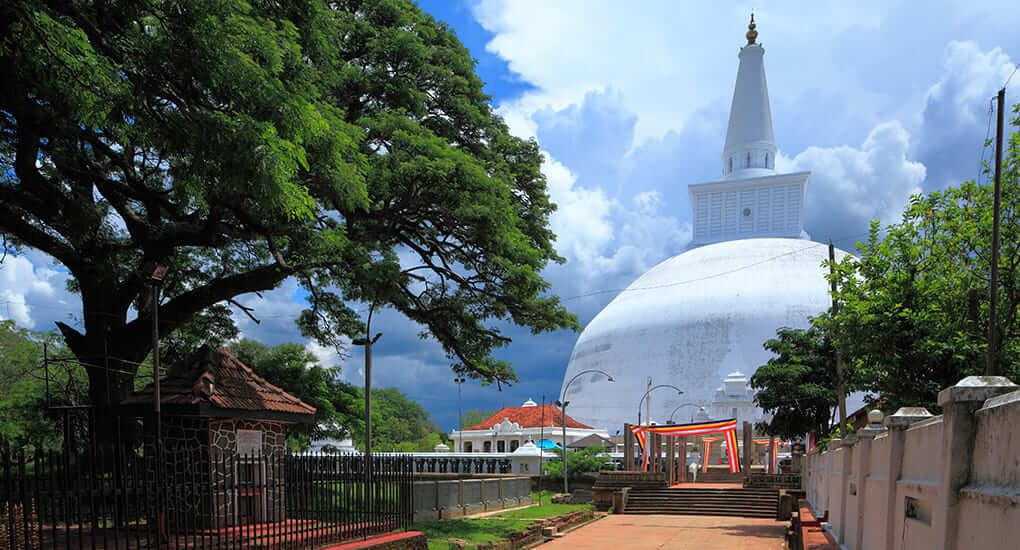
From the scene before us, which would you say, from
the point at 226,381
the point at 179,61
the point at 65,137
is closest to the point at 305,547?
the point at 226,381

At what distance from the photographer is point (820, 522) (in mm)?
17875

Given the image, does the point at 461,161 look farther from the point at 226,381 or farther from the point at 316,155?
the point at 226,381

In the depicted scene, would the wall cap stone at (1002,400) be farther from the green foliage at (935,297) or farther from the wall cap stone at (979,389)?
the green foliage at (935,297)

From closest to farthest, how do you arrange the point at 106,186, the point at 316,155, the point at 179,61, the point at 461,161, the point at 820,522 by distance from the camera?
the point at 179,61
the point at 316,155
the point at 106,186
the point at 461,161
the point at 820,522

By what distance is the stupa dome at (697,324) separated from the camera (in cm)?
5716

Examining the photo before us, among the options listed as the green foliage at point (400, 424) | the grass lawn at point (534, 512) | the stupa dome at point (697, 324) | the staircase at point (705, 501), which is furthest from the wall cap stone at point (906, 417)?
the green foliage at point (400, 424)

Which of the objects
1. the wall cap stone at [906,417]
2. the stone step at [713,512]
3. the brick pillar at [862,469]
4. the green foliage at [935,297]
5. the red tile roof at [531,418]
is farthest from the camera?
the red tile roof at [531,418]

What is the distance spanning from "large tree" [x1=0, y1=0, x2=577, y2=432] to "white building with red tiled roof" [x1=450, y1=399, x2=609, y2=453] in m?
33.1

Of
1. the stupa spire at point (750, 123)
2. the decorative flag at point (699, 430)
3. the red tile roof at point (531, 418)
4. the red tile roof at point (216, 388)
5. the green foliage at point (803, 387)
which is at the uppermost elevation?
the stupa spire at point (750, 123)

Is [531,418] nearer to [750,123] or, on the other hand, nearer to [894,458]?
[750,123]

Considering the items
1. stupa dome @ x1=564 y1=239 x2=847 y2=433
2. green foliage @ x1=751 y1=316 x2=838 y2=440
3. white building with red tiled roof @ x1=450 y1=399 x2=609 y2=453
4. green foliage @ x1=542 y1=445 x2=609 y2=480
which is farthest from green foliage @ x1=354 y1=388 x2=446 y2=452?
green foliage @ x1=751 y1=316 x2=838 y2=440

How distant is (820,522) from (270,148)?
1493 cm

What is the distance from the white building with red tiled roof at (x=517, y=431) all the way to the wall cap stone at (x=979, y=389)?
47000mm

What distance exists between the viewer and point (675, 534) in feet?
71.6
